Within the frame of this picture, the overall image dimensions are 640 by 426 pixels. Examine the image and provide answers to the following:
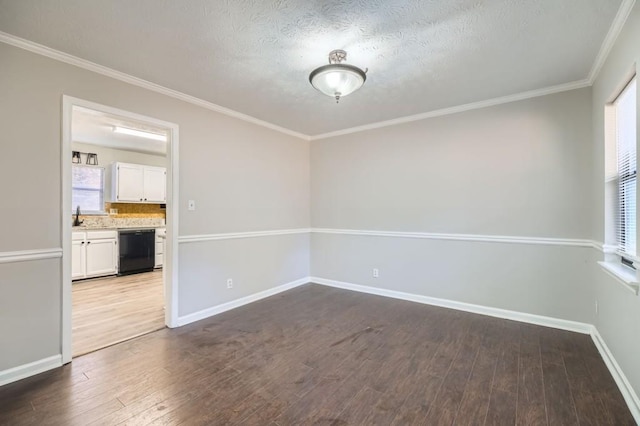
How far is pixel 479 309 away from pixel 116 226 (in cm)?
629

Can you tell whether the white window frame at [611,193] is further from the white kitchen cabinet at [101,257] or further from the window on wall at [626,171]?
the white kitchen cabinet at [101,257]

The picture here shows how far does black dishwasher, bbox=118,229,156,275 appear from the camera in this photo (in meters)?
5.62

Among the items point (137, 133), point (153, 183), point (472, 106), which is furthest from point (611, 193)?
point (153, 183)

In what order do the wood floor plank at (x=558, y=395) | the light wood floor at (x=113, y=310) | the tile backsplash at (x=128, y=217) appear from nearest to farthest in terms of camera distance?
the wood floor plank at (x=558, y=395) → the light wood floor at (x=113, y=310) → the tile backsplash at (x=128, y=217)

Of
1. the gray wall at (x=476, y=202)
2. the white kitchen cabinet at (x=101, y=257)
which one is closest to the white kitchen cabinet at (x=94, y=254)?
the white kitchen cabinet at (x=101, y=257)

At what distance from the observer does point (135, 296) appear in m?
4.34

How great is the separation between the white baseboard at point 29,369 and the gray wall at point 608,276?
4213 millimetres

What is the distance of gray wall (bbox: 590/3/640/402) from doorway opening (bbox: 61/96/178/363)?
12.6 feet

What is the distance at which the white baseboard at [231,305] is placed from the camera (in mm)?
3345

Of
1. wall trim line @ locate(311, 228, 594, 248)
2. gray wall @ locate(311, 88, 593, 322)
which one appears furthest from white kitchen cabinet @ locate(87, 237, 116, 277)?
wall trim line @ locate(311, 228, 594, 248)

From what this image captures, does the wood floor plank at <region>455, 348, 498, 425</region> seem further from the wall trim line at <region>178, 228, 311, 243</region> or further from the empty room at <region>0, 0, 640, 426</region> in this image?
the wall trim line at <region>178, 228, 311, 243</region>

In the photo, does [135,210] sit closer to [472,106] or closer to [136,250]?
[136,250]

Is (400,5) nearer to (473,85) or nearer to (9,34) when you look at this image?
(473,85)

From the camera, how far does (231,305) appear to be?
3.82 meters
